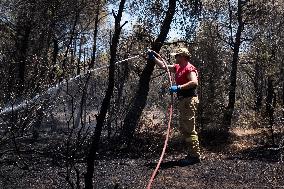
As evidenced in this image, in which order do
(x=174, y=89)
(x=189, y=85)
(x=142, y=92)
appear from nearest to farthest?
(x=174, y=89) < (x=189, y=85) < (x=142, y=92)

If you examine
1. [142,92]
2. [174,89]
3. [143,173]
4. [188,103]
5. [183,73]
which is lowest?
[143,173]

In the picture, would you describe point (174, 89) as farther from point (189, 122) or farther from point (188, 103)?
point (189, 122)

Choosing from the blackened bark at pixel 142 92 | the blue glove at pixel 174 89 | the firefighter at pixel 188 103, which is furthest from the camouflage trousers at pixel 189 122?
the blackened bark at pixel 142 92

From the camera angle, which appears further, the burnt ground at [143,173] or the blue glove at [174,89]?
the blue glove at [174,89]

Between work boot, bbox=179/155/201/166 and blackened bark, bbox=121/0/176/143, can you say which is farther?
blackened bark, bbox=121/0/176/143

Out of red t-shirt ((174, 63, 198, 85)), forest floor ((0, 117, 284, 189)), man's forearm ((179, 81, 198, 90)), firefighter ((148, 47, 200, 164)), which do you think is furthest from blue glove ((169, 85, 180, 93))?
forest floor ((0, 117, 284, 189))

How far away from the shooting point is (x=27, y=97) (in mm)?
6539

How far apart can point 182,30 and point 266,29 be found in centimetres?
920

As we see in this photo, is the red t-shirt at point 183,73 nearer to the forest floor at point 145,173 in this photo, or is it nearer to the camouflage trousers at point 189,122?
the camouflage trousers at point 189,122

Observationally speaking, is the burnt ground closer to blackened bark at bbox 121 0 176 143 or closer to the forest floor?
the forest floor

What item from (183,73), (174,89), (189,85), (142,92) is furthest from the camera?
(142,92)

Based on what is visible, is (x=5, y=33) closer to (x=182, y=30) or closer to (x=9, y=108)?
(x=182, y=30)

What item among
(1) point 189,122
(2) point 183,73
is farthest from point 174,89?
(1) point 189,122

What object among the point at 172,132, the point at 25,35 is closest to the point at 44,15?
the point at 25,35
